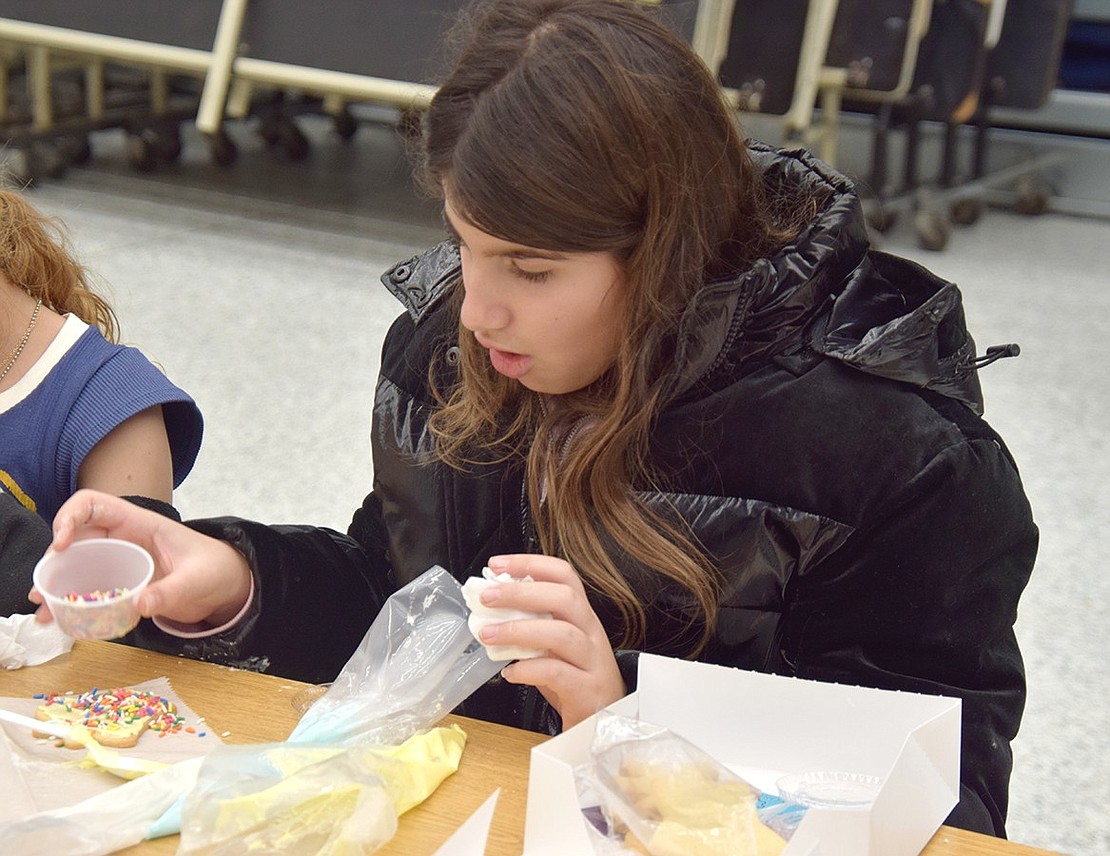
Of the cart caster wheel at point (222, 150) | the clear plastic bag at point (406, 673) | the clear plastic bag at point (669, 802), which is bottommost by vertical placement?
the cart caster wheel at point (222, 150)

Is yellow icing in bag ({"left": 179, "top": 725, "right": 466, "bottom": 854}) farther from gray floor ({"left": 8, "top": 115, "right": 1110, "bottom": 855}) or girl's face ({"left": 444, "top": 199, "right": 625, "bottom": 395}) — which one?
gray floor ({"left": 8, "top": 115, "right": 1110, "bottom": 855})

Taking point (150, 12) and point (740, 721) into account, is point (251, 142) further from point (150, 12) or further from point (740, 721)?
point (740, 721)

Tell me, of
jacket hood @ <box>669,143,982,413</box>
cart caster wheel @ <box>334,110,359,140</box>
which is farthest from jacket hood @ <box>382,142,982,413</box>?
cart caster wheel @ <box>334,110,359,140</box>

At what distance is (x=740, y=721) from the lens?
0.78m

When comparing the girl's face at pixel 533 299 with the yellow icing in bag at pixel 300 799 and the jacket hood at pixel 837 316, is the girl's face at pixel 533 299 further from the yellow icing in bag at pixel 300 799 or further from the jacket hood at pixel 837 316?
the yellow icing in bag at pixel 300 799

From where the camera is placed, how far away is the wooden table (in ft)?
2.42

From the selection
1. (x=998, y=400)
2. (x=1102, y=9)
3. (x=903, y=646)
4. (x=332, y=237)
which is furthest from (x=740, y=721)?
(x=1102, y=9)

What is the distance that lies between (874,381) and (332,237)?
322 centimetres

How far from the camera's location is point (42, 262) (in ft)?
4.21

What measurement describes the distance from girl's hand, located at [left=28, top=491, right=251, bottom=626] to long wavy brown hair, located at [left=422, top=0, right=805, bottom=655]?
0.21 m

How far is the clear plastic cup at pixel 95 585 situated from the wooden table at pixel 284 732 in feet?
0.24

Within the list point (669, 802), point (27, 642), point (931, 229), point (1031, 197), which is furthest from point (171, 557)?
point (1031, 197)

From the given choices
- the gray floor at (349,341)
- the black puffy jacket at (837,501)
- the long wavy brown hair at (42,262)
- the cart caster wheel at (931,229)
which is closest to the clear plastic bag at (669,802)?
the black puffy jacket at (837,501)

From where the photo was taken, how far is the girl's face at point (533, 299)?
→ 94 centimetres
